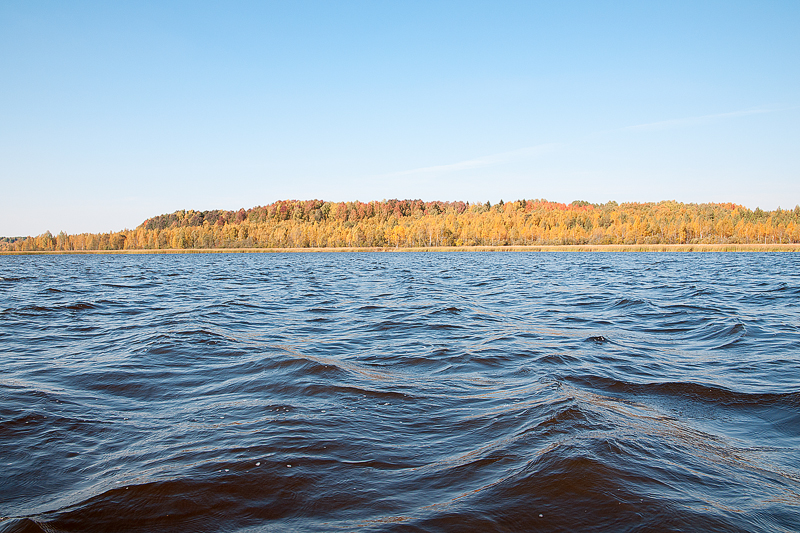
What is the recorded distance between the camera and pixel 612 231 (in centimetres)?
17450

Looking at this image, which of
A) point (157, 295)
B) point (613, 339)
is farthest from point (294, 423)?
point (157, 295)

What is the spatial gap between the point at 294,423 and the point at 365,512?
213cm

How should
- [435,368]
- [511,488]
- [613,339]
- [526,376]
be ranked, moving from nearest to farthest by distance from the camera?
1. [511,488]
2. [526,376]
3. [435,368]
4. [613,339]

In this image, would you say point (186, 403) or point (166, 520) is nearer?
point (166, 520)

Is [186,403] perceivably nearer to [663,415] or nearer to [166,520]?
[166,520]

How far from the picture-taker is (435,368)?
8.21 meters

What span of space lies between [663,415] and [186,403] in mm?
6058

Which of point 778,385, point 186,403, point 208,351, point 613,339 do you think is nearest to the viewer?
point 186,403

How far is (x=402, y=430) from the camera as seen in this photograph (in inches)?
209

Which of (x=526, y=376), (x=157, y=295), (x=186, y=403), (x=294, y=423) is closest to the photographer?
(x=294, y=423)

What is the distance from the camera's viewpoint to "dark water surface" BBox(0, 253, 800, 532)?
366cm

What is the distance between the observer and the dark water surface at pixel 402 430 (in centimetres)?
366

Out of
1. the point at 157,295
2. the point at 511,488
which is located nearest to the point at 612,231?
the point at 157,295

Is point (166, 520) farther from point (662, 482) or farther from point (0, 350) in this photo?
point (0, 350)
